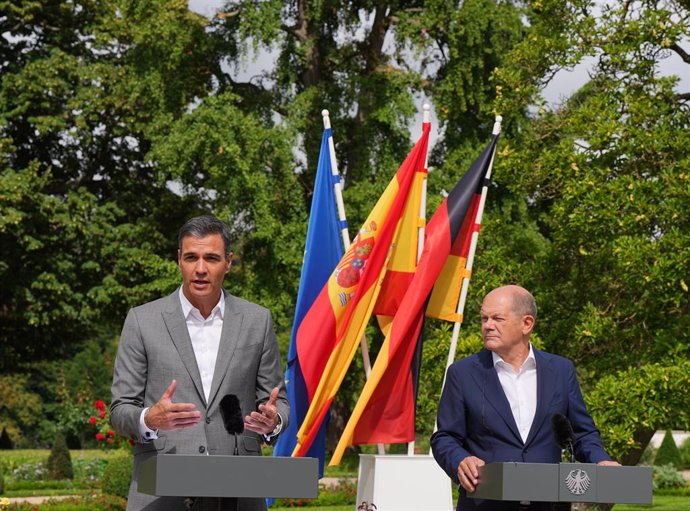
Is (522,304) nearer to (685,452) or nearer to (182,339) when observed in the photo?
(182,339)

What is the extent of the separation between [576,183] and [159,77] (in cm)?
1262

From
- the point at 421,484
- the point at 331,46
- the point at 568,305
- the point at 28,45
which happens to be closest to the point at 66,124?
the point at 28,45

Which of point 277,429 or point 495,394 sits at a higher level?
point 495,394

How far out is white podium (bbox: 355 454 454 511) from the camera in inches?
379

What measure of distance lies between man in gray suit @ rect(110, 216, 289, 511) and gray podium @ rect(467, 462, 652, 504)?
75 centimetres

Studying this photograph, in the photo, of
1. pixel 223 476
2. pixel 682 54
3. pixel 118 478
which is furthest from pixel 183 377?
pixel 118 478

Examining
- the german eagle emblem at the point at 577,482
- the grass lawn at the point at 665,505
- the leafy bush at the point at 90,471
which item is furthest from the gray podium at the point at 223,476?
the leafy bush at the point at 90,471

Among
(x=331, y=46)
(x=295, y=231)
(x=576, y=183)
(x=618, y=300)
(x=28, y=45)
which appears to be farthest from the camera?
(x=28, y=45)

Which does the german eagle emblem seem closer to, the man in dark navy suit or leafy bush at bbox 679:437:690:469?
the man in dark navy suit

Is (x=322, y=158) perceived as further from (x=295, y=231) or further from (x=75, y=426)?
(x=75, y=426)

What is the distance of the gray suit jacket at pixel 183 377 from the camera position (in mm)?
3953

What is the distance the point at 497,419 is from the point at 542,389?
221mm

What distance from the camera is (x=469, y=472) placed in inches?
161

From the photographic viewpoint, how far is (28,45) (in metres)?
26.2
